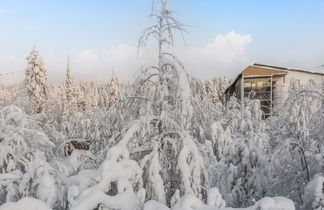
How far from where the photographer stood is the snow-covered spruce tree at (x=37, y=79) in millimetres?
50469

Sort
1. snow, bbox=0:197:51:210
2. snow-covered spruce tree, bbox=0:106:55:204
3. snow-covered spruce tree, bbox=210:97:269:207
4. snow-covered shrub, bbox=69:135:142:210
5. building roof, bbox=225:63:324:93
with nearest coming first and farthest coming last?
snow, bbox=0:197:51:210 < snow-covered shrub, bbox=69:135:142:210 < snow-covered spruce tree, bbox=0:106:55:204 < snow-covered spruce tree, bbox=210:97:269:207 < building roof, bbox=225:63:324:93

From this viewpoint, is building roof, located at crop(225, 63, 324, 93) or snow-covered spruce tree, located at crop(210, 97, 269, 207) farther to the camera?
building roof, located at crop(225, 63, 324, 93)

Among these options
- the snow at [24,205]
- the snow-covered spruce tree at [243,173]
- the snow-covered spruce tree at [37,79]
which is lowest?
the snow-covered spruce tree at [243,173]

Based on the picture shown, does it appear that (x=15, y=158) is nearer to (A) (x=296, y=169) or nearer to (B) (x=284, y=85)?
(A) (x=296, y=169)

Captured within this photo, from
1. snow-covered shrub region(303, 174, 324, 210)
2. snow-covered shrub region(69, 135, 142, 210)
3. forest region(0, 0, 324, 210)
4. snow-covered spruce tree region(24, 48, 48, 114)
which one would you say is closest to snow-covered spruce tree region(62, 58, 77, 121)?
snow-covered spruce tree region(24, 48, 48, 114)

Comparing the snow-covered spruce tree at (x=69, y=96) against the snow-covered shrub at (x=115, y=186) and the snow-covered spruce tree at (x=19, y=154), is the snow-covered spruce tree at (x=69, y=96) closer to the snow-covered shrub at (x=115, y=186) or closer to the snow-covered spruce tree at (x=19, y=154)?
the snow-covered spruce tree at (x=19, y=154)

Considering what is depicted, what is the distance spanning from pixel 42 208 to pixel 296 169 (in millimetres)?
8802

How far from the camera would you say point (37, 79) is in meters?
51.3

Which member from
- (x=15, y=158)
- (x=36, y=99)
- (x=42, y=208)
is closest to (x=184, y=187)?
(x=42, y=208)

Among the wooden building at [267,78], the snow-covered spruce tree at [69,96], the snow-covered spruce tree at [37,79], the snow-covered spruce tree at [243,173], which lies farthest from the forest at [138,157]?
the snow-covered spruce tree at [69,96]

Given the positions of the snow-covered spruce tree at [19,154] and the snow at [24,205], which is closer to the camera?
the snow at [24,205]

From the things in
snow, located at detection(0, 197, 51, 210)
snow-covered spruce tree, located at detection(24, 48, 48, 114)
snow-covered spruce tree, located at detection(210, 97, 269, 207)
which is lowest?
snow-covered spruce tree, located at detection(210, 97, 269, 207)

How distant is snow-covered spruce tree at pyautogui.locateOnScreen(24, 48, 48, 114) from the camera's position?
5047 centimetres

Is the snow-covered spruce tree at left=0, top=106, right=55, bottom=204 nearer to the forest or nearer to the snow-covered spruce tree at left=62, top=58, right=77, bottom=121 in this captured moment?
the forest
